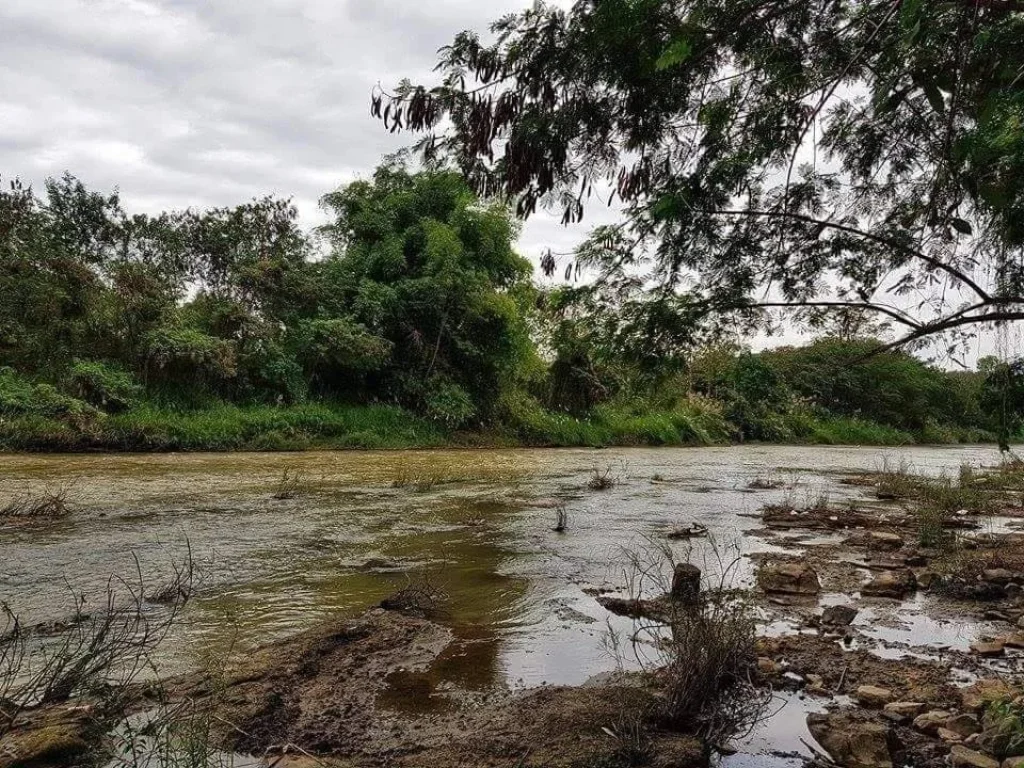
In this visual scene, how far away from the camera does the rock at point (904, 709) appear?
8.61 ft

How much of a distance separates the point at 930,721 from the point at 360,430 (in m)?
17.2

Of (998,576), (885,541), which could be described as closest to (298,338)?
(885,541)

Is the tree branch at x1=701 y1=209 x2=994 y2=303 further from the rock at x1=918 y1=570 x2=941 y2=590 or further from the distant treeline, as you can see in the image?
the distant treeline

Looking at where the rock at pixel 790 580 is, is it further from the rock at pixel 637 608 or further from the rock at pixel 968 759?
the rock at pixel 968 759

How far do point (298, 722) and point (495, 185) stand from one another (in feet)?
9.99

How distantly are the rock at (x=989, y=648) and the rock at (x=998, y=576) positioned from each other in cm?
145

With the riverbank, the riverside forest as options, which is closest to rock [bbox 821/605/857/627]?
the riverside forest

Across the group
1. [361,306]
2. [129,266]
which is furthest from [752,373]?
[129,266]

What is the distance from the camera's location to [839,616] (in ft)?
12.7

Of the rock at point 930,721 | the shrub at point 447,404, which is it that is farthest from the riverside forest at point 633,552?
the shrub at point 447,404

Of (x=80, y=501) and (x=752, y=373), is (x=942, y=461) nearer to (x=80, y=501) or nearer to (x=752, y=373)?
(x=752, y=373)

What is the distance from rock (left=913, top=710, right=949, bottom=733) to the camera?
2514 millimetres

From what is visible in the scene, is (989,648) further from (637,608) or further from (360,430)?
(360,430)

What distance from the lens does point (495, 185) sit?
4188 mm
